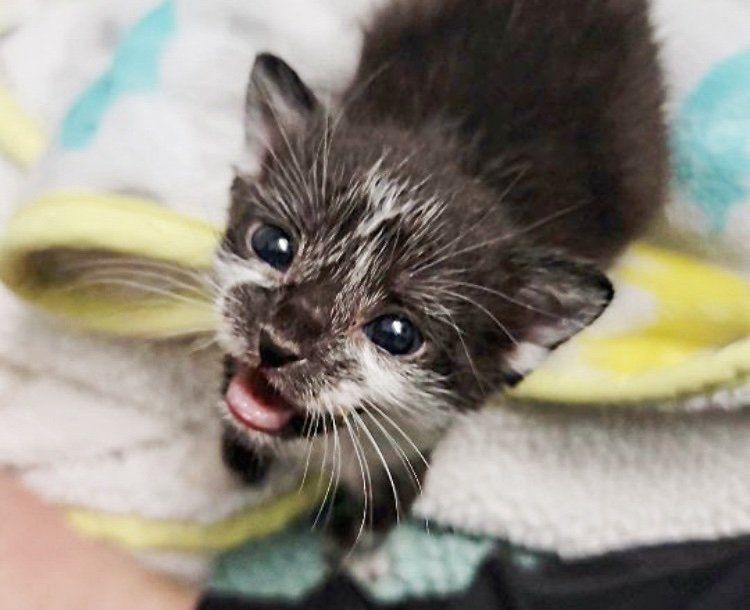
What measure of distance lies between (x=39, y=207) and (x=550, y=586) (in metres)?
0.59

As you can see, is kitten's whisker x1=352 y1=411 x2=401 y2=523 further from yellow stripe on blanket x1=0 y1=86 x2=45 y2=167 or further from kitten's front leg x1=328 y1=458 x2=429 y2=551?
yellow stripe on blanket x1=0 y1=86 x2=45 y2=167

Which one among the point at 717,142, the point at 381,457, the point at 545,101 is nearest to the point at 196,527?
the point at 381,457

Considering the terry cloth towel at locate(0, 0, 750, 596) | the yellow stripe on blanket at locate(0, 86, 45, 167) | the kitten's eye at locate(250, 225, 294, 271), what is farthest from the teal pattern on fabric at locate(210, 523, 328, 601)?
the yellow stripe on blanket at locate(0, 86, 45, 167)

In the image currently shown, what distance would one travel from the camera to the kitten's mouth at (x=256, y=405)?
2.87ft

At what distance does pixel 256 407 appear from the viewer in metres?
0.88

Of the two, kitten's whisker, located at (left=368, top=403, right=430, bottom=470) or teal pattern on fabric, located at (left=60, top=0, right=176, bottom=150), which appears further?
teal pattern on fabric, located at (left=60, top=0, right=176, bottom=150)

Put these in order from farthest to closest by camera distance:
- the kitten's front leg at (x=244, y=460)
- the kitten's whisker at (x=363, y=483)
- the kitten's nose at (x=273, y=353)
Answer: the kitten's front leg at (x=244, y=460)
the kitten's whisker at (x=363, y=483)
the kitten's nose at (x=273, y=353)

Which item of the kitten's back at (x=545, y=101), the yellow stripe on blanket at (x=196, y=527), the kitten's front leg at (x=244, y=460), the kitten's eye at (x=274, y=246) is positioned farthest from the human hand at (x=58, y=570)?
the kitten's back at (x=545, y=101)

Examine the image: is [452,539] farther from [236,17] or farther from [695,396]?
[236,17]

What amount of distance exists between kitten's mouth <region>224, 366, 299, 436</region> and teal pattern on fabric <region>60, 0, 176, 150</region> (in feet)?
1.04

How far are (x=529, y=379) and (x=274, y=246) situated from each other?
0.95 ft

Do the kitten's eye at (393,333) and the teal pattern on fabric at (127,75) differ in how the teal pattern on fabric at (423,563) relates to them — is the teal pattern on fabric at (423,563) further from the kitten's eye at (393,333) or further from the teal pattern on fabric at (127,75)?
the teal pattern on fabric at (127,75)

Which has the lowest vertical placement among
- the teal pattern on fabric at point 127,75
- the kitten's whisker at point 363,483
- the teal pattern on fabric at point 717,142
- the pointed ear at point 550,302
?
the kitten's whisker at point 363,483

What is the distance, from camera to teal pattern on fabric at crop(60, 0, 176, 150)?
3.44 ft
